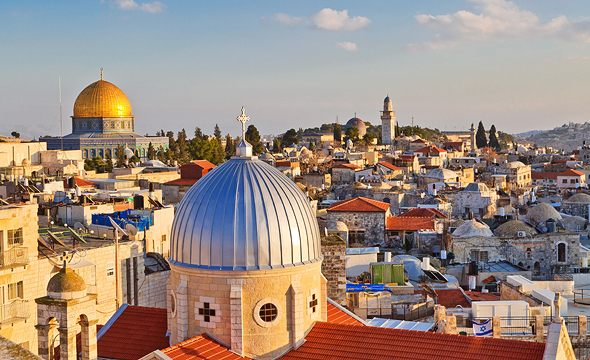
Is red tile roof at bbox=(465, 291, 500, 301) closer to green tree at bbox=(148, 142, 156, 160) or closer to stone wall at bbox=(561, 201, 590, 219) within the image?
stone wall at bbox=(561, 201, 590, 219)

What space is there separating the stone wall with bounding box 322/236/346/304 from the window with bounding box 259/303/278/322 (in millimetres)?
5566

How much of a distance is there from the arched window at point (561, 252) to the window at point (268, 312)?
23.4 metres

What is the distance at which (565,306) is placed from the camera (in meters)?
20.1

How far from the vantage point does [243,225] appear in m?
12.5

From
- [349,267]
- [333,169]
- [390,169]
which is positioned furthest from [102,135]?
[349,267]

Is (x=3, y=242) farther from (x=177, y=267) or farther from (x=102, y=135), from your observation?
(x=102, y=135)

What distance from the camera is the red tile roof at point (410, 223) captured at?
37.2m

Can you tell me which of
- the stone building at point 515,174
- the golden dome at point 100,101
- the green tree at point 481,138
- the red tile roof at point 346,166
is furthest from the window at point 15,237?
the green tree at point 481,138

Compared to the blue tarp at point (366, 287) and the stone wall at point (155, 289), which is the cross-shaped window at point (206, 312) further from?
the stone wall at point (155, 289)

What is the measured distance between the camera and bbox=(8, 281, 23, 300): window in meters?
17.8

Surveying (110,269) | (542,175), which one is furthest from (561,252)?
(542,175)

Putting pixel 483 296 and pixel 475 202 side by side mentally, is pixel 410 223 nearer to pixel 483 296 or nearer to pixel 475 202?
pixel 475 202

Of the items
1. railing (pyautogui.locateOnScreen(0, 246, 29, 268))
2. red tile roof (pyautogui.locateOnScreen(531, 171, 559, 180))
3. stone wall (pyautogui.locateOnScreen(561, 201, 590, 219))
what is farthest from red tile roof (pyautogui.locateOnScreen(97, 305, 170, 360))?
red tile roof (pyautogui.locateOnScreen(531, 171, 559, 180))

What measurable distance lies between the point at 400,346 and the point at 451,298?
10.5 meters
